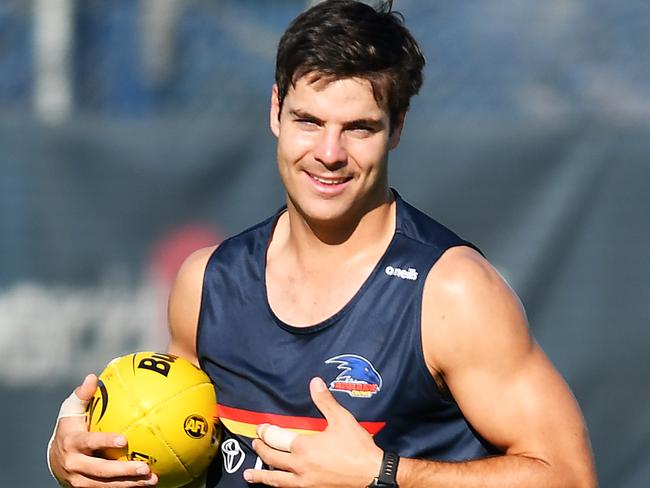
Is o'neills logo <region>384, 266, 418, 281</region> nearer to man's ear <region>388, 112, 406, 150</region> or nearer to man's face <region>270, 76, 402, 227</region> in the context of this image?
man's face <region>270, 76, 402, 227</region>

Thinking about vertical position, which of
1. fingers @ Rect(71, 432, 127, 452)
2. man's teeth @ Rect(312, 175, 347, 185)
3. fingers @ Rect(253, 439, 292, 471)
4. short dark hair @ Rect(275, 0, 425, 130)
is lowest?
fingers @ Rect(71, 432, 127, 452)

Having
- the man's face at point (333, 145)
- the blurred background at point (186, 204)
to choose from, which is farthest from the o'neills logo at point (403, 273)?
the blurred background at point (186, 204)

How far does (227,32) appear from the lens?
6.99 m

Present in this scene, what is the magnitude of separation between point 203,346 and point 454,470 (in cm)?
104

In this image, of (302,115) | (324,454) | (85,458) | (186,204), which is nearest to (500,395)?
(324,454)

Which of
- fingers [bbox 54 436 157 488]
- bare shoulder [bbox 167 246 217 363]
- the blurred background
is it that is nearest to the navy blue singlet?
bare shoulder [bbox 167 246 217 363]

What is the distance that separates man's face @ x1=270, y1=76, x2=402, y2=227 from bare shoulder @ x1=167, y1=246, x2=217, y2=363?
0.55 m

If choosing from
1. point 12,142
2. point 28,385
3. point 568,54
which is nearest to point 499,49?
point 568,54

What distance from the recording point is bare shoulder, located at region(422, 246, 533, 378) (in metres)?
3.88

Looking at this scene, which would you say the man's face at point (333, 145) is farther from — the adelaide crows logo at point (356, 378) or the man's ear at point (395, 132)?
the adelaide crows logo at point (356, 378)

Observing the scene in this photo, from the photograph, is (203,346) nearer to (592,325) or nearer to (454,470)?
(454,470)

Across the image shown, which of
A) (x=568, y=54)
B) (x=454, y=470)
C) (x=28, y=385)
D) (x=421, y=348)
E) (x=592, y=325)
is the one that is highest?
(x=568, y=54)

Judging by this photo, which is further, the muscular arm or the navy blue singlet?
the navy blue singlet

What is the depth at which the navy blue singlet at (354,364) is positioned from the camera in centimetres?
403
